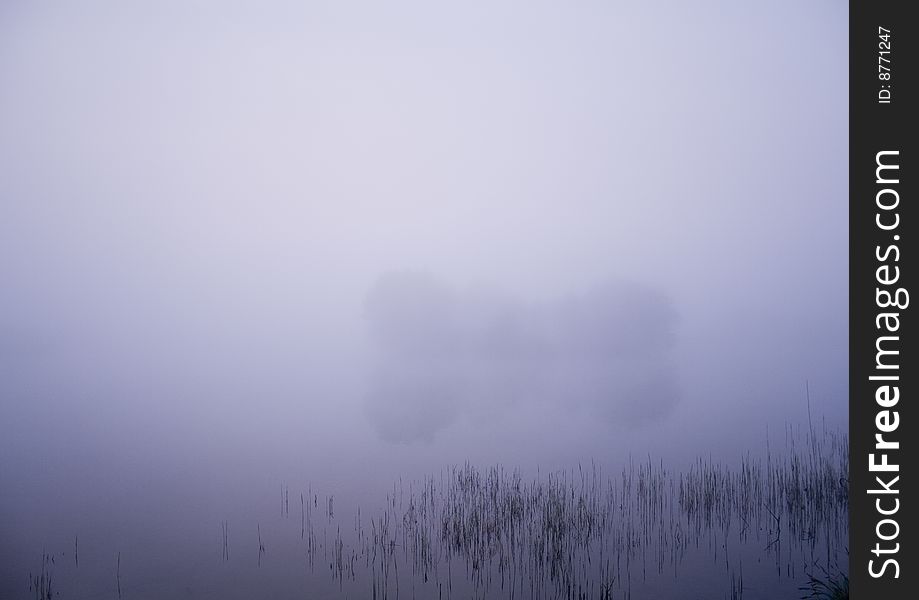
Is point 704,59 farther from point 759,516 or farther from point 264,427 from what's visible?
point 264,427

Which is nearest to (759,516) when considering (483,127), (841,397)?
(841,397)

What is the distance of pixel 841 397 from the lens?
16.4ft

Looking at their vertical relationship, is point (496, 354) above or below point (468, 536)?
above
